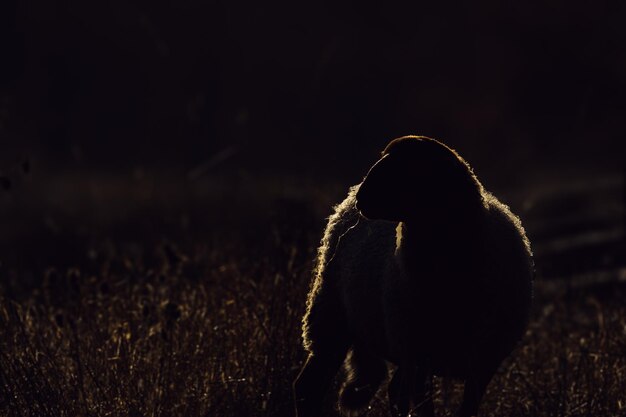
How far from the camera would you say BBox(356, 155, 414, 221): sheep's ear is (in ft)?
15.4

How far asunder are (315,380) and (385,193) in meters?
1.29

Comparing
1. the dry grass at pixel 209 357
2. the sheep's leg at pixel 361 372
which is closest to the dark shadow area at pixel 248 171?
the dry grass at pixel 209 357

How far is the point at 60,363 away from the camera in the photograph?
17.8 feet

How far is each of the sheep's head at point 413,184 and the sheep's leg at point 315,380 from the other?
3.82 feet

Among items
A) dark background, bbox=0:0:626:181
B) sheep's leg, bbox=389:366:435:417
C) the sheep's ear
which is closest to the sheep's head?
the sheep's ear

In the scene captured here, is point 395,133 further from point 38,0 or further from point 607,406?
point 607,406

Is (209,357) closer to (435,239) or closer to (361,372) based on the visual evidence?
(361,372)

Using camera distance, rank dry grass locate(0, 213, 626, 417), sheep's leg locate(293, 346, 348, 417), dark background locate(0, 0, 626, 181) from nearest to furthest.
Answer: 1. dry grass locate(0, 213, 626, 417)
2. sheep's leg locate(293, 346, 348, 417)
3. dark background locate(0, 0, 626, 181)

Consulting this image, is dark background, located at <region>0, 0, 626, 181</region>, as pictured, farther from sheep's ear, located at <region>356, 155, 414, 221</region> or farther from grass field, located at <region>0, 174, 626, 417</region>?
sheep's ear, located at <region>356, 155, 414, 221</region>

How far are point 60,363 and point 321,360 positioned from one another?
120 cm

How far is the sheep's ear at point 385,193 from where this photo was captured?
15.4 ft

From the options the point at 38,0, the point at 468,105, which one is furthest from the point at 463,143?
the point at 38,0

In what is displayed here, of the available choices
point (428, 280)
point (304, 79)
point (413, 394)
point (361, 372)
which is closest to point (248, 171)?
point (304, 79)

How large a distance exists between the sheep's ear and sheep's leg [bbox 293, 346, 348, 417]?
116cm
